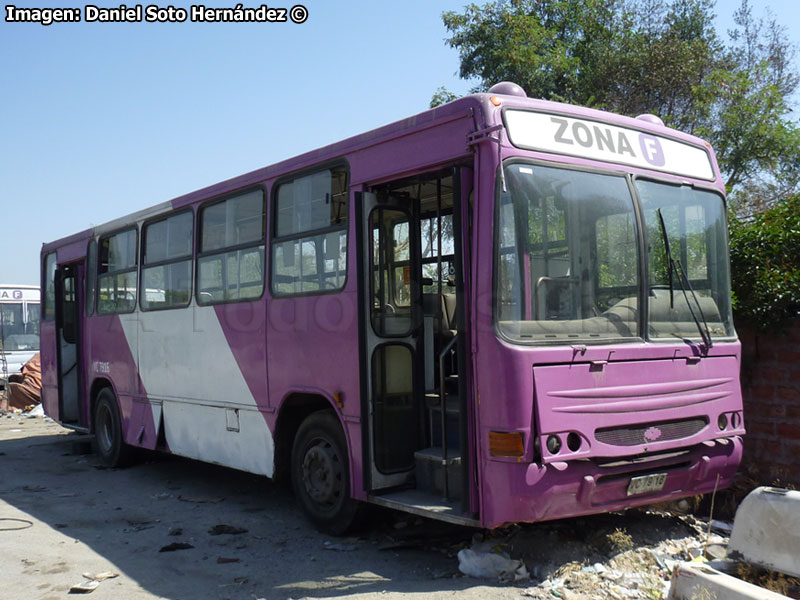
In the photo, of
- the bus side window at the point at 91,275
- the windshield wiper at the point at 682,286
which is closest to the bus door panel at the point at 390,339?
the windshield wiper at the point at 682,286

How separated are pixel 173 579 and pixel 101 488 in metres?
4.09

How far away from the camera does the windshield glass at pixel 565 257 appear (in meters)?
5.08

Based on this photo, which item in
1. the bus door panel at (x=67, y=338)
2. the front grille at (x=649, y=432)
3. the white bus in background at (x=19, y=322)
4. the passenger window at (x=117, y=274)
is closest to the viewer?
the front grille at (x=649, y=432)

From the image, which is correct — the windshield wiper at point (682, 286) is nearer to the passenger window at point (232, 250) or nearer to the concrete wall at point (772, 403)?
the concrete wall at point (772, 403)

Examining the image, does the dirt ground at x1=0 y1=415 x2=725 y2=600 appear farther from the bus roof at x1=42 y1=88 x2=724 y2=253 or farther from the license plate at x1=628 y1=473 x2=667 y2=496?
the bus roof at x1=42 y1=88 x2=724 y2=253

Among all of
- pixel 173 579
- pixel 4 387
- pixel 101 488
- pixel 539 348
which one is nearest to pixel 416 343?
pixel 539 348

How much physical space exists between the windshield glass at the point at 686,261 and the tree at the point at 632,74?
1060 cm

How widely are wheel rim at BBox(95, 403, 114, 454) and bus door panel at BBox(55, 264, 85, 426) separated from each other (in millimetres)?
1006

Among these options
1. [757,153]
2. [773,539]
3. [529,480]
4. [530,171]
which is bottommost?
[773,539]

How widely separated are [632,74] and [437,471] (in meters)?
14.1

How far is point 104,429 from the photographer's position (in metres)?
11.0

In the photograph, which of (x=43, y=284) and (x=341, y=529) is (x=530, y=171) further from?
(x=43, y=284)

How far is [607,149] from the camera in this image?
5629 mm

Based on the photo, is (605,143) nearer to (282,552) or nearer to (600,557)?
(600,557)
